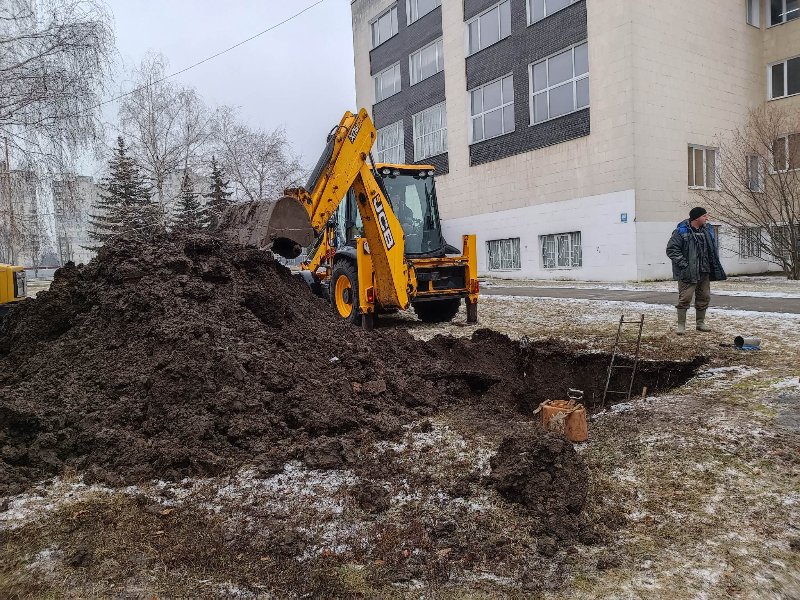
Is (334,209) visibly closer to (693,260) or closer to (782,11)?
(693,260)

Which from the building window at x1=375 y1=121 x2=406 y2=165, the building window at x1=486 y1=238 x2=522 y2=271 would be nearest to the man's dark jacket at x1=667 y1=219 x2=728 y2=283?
the building window at x1=486 y1=238 x2=522 y2=271

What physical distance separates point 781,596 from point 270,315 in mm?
5054

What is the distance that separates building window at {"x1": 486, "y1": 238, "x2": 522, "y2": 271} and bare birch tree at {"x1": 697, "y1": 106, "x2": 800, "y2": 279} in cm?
665

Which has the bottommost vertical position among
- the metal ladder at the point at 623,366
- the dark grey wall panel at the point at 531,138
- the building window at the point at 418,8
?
the metal ladder at the point at 623,366

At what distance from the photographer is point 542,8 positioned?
20.0 meters

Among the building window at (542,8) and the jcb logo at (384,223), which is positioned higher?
the building window at (542,8)

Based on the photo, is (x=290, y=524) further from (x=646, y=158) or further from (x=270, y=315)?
(x=646, y=158)

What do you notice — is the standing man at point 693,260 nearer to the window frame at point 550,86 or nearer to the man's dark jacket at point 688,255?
the man's dark jacket at point 688,255

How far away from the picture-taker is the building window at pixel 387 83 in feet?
91.0

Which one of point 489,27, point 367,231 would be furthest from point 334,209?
point 489,27

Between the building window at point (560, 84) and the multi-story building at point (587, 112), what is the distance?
0.04 m

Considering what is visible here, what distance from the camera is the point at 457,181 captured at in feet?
79.3

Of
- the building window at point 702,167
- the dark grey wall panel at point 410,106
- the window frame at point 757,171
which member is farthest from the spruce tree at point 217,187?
the window frame at point 757,171

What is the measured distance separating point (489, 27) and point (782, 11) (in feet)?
35.1
